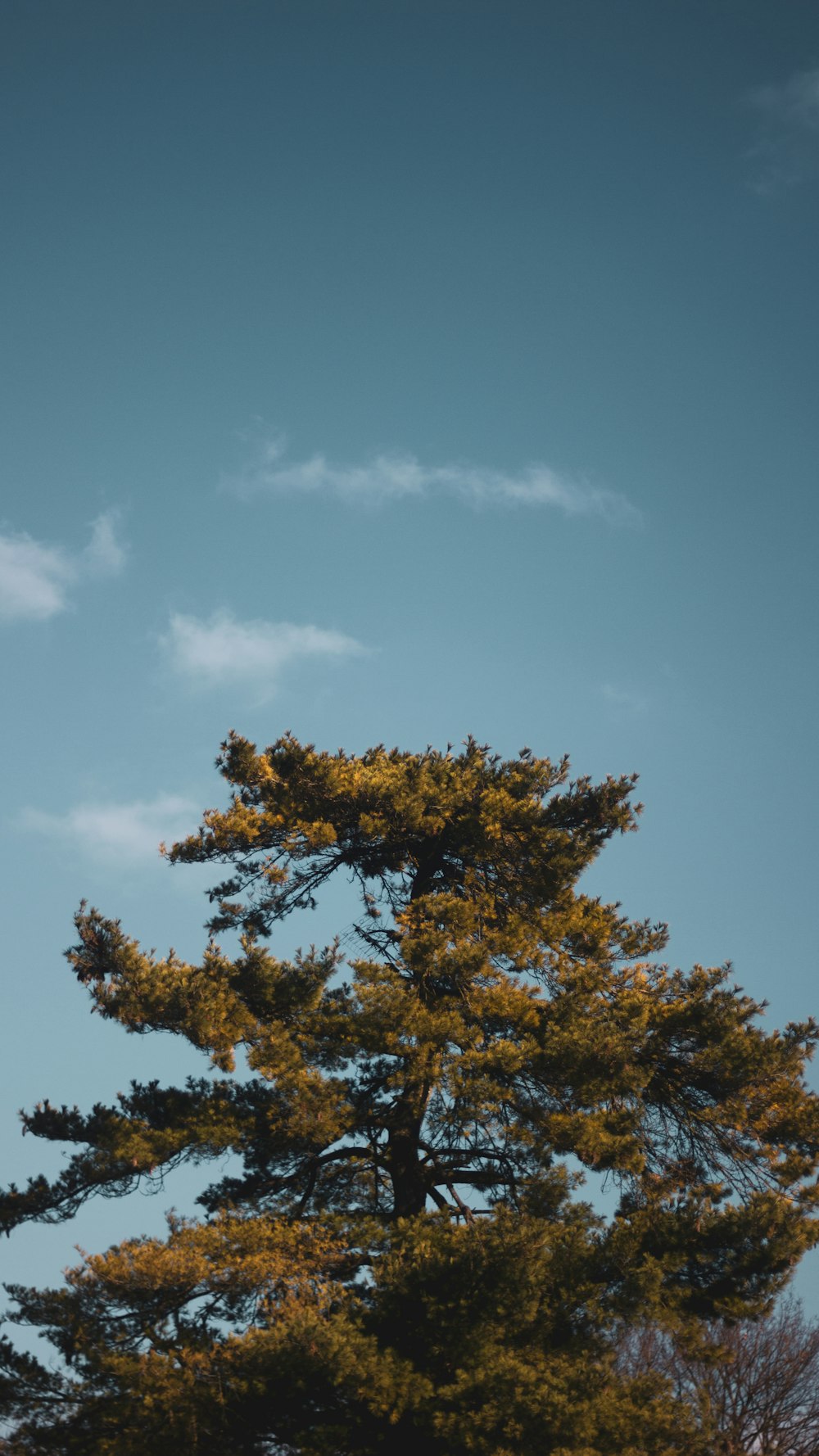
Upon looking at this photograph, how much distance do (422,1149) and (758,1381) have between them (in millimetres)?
13363

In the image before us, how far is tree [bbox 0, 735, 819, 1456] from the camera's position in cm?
1299

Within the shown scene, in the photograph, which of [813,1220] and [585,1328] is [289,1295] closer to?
[585,1328]

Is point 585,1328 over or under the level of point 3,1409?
under

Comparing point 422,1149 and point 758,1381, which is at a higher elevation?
point 422,1149

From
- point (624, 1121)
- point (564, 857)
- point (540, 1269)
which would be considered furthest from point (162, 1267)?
point (564, 857)

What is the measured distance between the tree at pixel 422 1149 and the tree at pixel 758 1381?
9668 millimetres

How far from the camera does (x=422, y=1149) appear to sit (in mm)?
17047

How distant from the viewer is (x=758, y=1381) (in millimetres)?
24906

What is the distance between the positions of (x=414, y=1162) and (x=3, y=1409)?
603 centimetres

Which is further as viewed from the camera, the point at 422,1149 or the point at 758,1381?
Result: the point at 758,1381

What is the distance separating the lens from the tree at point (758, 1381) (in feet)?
78.0

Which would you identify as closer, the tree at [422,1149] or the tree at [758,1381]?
the tree at [422,1149]

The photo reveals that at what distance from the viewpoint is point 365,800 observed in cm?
1789

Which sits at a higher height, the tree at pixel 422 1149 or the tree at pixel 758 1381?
the tree at pixel 422 1149
